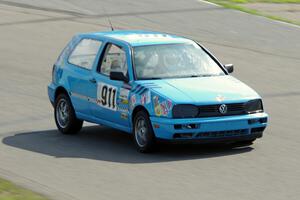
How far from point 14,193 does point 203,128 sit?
322cm

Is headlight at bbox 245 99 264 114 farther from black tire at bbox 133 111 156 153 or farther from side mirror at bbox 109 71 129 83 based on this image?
side mirror at bbox 109 71 129 83

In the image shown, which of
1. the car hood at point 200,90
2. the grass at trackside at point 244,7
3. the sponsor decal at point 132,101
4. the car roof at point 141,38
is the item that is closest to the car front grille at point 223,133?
the car hood at point 200,90

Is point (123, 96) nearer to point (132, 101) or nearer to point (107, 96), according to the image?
point (132, 101)

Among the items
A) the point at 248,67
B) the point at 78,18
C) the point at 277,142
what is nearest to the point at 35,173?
the point at 277,142

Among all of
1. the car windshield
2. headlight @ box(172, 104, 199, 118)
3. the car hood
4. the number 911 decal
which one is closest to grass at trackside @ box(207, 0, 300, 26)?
the car windshield

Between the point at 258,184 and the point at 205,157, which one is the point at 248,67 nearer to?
the point at 205,157

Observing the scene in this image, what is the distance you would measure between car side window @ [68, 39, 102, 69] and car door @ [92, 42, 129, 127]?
0.26 m

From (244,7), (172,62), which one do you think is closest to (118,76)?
(172,62)

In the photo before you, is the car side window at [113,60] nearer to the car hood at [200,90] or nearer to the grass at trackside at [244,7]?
the car hood at [200,90]

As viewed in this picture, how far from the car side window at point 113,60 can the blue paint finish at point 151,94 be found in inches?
3.0

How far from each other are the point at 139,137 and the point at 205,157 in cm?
95

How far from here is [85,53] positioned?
15.1 meters

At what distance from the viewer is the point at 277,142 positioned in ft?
46.4

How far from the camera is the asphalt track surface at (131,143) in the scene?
11.3 meters
